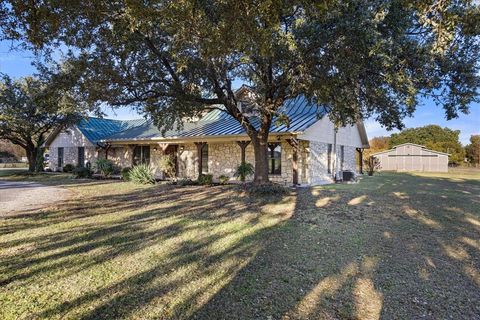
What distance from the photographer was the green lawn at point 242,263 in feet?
11.3

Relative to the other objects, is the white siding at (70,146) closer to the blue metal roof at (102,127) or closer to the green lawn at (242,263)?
the blue metal roof at (102,127)

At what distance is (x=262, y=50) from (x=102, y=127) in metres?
24.8

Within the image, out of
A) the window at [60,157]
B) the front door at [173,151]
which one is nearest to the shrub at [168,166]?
the front door at [173,151]

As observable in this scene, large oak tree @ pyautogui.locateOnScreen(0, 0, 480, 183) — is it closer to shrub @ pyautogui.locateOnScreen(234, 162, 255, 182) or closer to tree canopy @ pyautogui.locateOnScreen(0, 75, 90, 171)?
shrub @ pyautogui.locateOnScreen(234, 162, 255, 182)

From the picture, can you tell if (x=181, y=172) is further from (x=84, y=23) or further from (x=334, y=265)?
(x=334, y=265)

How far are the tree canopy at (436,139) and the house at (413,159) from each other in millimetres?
14724

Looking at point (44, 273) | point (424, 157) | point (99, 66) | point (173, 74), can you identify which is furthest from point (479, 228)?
point (424, 157)

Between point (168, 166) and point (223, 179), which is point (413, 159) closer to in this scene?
point (223, 179)

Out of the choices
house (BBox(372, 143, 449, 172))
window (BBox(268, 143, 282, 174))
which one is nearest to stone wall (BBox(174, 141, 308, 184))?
window (BBox(268, 143, 282, 174))

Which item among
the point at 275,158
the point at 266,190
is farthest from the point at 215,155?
the point at 266,190

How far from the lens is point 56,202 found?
1037 cm

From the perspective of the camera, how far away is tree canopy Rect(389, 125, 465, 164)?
168 feet

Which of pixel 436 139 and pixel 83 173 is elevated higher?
pixel 436 139

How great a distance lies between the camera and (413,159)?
39188 mm
